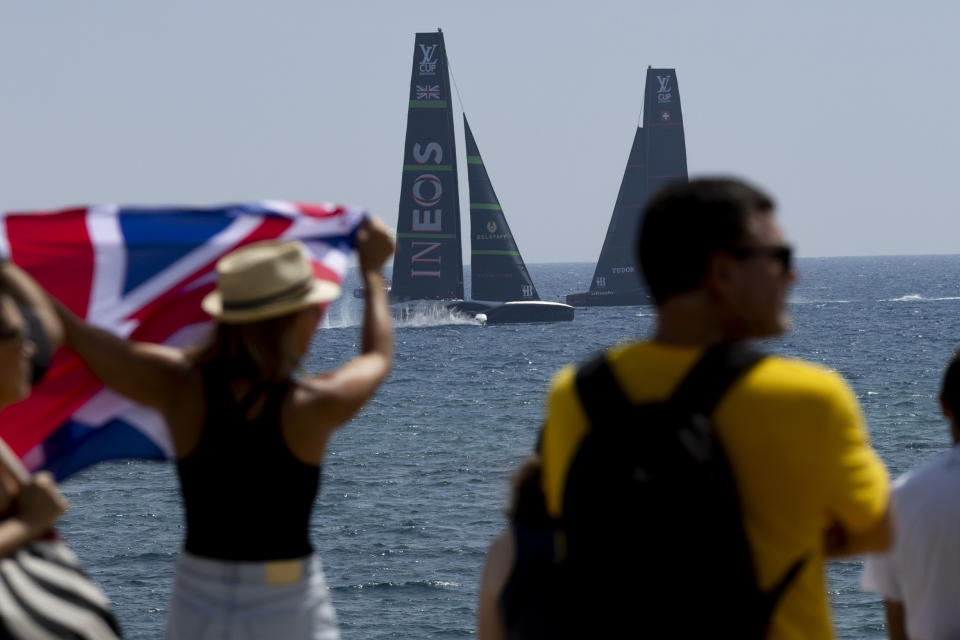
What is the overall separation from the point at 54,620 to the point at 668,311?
1.00 metres

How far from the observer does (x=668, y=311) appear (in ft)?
6.07

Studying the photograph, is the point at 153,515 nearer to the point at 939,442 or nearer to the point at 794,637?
the point at 939,442

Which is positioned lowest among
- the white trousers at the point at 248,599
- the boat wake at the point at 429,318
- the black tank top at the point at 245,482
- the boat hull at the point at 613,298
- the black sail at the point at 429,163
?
the boat wake at the point at 429,318

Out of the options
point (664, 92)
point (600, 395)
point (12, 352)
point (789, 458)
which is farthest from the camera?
point (664, 92)

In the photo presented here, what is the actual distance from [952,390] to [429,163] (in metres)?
52.5

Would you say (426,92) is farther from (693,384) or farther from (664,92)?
(693,384)

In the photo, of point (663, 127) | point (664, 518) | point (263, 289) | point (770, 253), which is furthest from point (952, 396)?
point (663, 127)

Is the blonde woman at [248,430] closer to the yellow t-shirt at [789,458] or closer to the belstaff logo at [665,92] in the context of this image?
the yellow t-shirt at [789,458]

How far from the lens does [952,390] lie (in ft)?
8.62

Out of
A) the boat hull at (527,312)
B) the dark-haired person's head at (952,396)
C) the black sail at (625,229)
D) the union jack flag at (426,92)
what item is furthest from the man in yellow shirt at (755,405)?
the black sail at (625,229)

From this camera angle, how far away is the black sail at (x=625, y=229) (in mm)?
66875

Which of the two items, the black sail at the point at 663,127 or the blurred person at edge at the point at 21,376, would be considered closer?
the blurred person at edge at the point at 21,376

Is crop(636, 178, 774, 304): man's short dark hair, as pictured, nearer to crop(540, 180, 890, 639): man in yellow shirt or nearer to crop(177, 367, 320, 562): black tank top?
crop(540, 180, 890, 639): man in yellow shirt

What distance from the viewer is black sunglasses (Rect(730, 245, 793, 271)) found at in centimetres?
180
